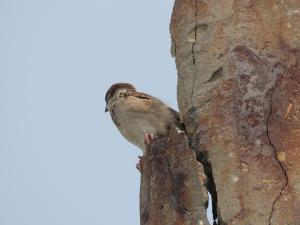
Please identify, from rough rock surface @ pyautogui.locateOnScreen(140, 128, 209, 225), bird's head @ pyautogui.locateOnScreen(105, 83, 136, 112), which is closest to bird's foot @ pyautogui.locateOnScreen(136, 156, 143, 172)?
rough rock surface @ pyautogui.locateOnScreen(140, 128, 209, 225)

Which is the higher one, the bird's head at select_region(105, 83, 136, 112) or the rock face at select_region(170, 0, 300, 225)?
the rock face at select_region(170, 0, 300, 225)

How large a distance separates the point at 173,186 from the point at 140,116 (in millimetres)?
1771

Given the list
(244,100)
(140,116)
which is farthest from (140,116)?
(244,100)

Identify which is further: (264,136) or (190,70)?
(190,70)

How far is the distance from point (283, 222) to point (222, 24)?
1537 mm

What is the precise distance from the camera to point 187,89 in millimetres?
7090

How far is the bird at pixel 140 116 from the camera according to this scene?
8109 mm

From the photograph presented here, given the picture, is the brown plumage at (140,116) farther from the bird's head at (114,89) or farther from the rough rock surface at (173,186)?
the rough rock surface at (173,186)

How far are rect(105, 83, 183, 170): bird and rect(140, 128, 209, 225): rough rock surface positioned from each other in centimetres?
111

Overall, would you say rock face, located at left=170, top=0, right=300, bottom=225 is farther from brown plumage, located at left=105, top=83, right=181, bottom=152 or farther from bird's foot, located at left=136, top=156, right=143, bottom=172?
brown plumage, located at left=105, top=83, right=181, bottom=152

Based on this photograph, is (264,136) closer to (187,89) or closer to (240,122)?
(240,122)

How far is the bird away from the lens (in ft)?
26.6

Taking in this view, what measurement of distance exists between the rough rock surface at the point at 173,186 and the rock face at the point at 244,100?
0.15 m

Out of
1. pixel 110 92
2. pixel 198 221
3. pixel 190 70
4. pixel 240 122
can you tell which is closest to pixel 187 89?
pixel 190 70
